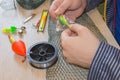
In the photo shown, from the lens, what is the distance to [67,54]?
73 cm

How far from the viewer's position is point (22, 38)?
2.71 feet

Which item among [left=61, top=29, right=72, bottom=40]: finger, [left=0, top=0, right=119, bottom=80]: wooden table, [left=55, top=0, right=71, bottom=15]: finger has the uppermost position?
[left=55, top=0, right=71, bottom=15]: finger

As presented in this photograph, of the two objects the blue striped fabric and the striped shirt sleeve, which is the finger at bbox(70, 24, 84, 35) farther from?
the blue striped fabric

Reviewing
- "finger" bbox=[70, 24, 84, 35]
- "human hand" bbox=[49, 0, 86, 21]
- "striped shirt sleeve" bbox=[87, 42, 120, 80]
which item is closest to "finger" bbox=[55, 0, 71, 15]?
"human hand" bbox=[49, 0, 86, 21]

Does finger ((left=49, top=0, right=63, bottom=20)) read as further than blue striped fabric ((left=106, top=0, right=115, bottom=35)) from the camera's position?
No

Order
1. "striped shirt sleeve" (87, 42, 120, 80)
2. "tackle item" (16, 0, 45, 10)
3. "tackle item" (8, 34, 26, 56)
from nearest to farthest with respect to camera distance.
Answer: "striped shirt sleeve" (87, 42, 120, 80) → "tackle item" (8, 34, 26, 56) → "tackle item" (16, 0, 45, 10)

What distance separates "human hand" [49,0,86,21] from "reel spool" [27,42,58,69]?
13 centimetres

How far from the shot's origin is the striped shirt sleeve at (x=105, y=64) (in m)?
0.65

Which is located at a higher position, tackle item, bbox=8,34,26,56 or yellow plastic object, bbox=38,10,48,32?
yellow plastic object, bbox=38,10,48,32

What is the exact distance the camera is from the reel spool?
717 mm

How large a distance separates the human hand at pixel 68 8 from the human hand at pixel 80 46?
0.12m

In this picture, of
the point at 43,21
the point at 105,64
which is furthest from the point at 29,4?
the point at 105,64

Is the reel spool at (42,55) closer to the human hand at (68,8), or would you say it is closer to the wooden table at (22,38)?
the wooden table at (22,38)

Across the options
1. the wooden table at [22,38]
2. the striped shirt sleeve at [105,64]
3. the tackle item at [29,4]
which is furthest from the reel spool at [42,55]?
the tackle item at [29,4]
